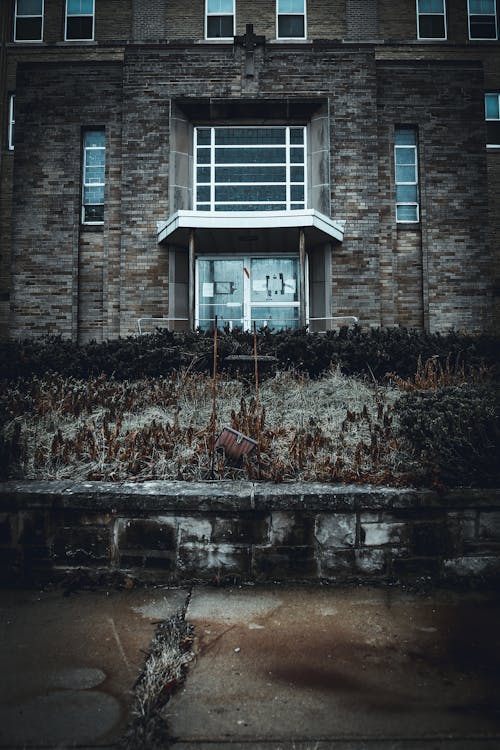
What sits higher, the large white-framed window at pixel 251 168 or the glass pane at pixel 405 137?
the glass pane at pixel 405 137

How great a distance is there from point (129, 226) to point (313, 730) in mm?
13475

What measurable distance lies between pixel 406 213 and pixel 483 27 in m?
8.08

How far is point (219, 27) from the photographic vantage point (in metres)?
16.9

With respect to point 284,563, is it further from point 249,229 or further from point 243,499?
point 249,229

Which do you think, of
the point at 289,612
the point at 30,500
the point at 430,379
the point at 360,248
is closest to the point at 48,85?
the point at 360,248

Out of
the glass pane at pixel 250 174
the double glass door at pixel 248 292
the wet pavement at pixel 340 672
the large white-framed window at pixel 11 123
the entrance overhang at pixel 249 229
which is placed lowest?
the wet pavement at pixel 340 672

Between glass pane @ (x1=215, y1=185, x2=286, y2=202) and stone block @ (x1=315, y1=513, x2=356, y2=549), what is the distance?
12.3 m

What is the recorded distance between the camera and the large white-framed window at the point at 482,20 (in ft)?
57.8

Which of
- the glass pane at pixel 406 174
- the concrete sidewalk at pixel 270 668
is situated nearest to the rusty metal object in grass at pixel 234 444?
the concrete sidewalk at pixel 270 668

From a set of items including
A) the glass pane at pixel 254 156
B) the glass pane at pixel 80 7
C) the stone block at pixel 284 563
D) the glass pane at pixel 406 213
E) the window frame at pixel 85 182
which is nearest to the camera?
the stone block at pixel 284 563

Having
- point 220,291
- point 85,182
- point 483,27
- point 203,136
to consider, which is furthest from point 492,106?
point 85,182

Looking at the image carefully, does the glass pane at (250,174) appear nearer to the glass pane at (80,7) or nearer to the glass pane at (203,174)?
the glass pane at (203,174)

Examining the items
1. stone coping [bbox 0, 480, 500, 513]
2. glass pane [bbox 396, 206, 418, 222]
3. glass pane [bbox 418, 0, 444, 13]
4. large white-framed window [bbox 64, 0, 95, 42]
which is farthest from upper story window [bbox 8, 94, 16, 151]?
stone coping [bbox 0, 480, 500, 513]

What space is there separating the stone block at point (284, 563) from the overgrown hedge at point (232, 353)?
440 centimetres
